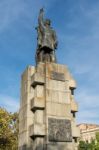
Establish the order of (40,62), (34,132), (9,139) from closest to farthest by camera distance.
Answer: (34,132)
(40,62)
(9,139)

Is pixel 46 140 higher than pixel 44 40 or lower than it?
lower

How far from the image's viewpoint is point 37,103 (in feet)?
43.4

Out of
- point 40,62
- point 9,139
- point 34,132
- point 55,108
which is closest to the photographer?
point 34,132

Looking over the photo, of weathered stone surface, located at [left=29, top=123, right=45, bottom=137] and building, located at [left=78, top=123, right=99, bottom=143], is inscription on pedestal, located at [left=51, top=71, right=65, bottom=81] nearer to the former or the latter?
weathered stone surface, located at [left=29, top=123, right=45, bottom=137]

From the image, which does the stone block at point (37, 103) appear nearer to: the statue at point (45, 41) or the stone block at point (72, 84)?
the stone block at point (72, 84)

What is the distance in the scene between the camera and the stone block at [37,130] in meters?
12.6

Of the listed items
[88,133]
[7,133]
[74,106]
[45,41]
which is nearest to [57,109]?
[74,106]

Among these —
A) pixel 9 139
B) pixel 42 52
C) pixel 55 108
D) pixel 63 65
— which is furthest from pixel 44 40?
pixel 9 139

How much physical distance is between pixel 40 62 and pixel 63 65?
135cm

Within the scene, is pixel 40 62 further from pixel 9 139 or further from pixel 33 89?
pixel 9 139

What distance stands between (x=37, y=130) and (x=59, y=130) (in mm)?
1090

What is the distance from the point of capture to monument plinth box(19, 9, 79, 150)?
12859 millimetres

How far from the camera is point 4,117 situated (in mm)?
41594

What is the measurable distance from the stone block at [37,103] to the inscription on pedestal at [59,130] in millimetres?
764
